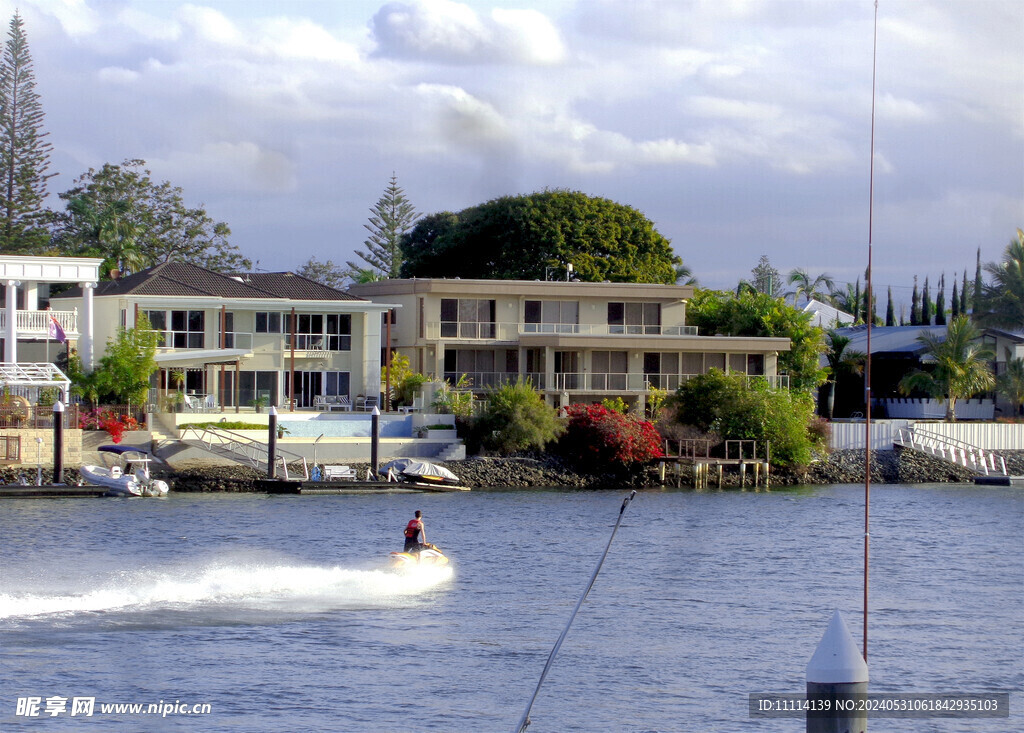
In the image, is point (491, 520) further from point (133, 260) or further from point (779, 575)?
point (133, 260)

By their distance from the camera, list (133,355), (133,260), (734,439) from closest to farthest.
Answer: (133,355) < (734,439) < (133,260)

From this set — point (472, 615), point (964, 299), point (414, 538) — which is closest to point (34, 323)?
point (414, 538)

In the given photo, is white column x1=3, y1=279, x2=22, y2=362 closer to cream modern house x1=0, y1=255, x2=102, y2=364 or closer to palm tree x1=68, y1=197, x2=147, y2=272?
cream modern house x1=0, y1=255, x2=102, y2=364

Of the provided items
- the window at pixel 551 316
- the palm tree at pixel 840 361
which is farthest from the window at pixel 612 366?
the palm tree at pixel 840 361

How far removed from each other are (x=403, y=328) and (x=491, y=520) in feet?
92.8

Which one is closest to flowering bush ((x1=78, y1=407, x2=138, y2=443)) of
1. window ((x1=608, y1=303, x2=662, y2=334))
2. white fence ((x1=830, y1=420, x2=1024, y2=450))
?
window ((x1=608, y1=303, x2=662, y2=334))

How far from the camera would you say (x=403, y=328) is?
7200 centimetres

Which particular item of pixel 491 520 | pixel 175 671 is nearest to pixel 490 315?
pixel 491 520

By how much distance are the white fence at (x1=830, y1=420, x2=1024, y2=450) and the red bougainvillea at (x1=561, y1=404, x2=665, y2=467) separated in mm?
12484

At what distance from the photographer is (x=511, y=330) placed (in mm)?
70625

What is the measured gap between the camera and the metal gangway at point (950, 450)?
68500 mm

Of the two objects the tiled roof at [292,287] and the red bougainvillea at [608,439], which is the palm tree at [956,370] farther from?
the tiled roof at [292,287]

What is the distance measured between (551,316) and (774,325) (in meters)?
14.1

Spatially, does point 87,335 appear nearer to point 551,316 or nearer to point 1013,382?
point 551,316
